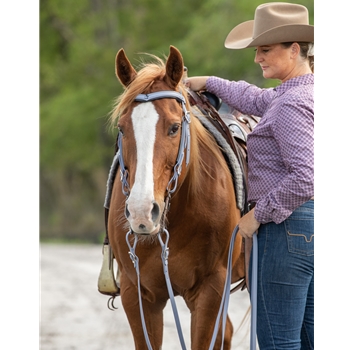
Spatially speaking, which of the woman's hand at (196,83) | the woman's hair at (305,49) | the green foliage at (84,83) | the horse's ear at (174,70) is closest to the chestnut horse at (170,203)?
the horse's ear at (174,70)

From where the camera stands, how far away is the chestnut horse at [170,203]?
2.68m

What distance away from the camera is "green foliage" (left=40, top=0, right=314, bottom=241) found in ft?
54.7

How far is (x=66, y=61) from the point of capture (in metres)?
19.0

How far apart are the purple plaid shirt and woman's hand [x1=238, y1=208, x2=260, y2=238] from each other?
4cm

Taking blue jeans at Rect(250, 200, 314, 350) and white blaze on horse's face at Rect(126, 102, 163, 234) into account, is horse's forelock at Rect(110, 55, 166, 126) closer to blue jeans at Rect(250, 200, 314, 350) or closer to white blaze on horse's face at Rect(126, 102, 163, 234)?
white blaze on horse's face at Rect(126, 102, 163, 234)

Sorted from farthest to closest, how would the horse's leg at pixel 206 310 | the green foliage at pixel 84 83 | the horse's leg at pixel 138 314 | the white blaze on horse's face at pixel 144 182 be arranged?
the green foliage at pixel 84 83 → the horse's leg at pixel 138 314 → the horse's leg at pixel 206 310 → the white blaze on horse's face at pixel 144 182

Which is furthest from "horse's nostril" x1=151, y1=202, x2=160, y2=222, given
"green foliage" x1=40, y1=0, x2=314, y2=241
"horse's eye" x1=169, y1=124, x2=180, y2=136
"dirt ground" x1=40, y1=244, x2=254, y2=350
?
"green foliage" x1=40, y1=0, x2=314, y2=241

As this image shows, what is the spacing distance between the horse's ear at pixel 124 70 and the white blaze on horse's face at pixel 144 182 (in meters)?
0.30

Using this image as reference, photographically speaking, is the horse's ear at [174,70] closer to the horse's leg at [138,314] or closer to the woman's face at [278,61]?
the woman's face at [278,61]

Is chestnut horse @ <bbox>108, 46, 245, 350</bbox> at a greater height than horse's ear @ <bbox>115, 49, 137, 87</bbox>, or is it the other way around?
horse's ear @ <bbox>115, 49, 137, 87</bbox>

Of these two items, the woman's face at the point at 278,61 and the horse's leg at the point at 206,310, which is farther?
the horse's leg at the point at 206,310

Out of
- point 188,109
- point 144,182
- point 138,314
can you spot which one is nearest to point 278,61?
point 188,109
